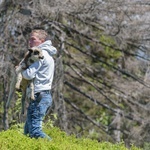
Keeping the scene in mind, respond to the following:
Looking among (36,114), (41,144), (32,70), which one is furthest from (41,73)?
(41,144)

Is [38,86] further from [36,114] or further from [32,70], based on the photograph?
[36,114]

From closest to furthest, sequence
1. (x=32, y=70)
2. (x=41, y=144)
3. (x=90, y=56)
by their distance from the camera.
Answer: (x=41, y=144)
(x=32, y=70)
(x=90, y=56)

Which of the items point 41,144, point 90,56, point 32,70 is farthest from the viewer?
point 90,56

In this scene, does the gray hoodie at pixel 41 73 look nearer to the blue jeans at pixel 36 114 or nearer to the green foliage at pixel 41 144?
the blue jeans at pixel 36 114

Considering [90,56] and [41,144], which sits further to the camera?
[90,56]

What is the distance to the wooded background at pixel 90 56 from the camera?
47.9ft

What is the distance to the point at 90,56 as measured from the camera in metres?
21.4

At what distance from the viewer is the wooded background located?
14.6 m

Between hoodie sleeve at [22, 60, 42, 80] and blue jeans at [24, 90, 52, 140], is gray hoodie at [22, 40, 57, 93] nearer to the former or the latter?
hoodie sleeve at [22, 60, 42, 80]

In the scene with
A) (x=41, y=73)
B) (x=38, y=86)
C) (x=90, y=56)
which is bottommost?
(x=90, y=56)

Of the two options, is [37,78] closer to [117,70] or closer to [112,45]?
[112,45]

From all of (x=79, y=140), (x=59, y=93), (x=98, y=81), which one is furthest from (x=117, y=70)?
(x=79, y=140)

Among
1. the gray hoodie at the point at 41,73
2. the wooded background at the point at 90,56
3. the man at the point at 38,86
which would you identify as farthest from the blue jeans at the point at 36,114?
the wooded background at the point at 90,56

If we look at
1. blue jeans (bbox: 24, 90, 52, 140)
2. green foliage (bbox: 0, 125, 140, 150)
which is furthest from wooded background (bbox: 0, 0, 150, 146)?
blue jeans (bbox: 24, 90, 52, 140)
